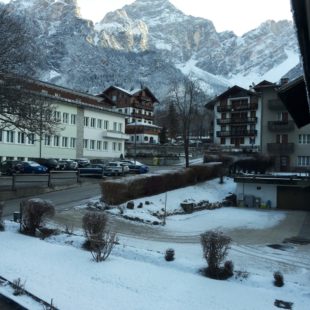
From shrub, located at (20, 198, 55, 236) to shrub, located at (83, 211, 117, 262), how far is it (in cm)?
246

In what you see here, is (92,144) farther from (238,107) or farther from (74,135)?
(238,107)

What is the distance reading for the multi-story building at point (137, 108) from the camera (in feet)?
344

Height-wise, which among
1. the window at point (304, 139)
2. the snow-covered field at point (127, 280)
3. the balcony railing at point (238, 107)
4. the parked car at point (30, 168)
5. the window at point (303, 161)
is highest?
the balcony railing at point (238, 107)

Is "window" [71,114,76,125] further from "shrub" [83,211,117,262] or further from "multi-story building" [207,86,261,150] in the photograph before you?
"shrub" [83,211,117,262]

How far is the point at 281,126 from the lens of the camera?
203 ft

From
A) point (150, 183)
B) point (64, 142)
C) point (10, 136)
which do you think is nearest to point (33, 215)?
point (150, 183)

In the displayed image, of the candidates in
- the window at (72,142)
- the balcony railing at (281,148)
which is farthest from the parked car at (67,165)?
the balcony railing at (281,148)

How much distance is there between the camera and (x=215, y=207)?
37562mm

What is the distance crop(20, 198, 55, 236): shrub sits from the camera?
49.2 ft

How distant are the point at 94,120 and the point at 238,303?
63635 mm

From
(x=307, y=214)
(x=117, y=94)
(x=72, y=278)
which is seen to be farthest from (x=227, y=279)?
(x=117, y=94)

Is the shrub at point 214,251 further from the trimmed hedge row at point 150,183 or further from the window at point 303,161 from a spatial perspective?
the window at point 303,161

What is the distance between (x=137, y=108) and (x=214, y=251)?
110 m

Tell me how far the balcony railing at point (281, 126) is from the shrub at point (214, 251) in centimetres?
5262
